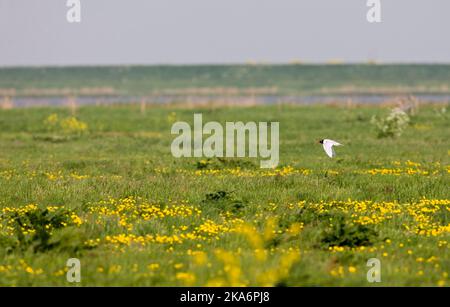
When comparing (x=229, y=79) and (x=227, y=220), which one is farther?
(x=229, y=79)

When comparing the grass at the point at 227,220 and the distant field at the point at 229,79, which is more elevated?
the distant field at the point at 229,79

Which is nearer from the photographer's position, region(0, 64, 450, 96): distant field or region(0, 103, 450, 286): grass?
region(0, 103, 450, 286): grass

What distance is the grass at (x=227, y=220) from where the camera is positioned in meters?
9.18

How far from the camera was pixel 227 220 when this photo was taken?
1279 centimetres

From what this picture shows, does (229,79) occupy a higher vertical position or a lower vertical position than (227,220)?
higher

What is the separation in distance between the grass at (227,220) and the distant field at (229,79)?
350ft

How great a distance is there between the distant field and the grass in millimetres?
106705

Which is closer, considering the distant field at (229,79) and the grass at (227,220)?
the grass at (227,220)

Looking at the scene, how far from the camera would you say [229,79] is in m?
158

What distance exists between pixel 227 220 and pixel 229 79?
146008 mm

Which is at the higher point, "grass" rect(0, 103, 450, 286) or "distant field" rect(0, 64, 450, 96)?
"distant field" rect(0, 64, 450, 96)

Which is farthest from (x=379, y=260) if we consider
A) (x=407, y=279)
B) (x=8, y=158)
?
(x=8, y=158)

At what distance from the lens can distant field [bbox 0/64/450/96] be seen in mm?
137375

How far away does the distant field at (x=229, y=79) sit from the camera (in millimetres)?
137375
